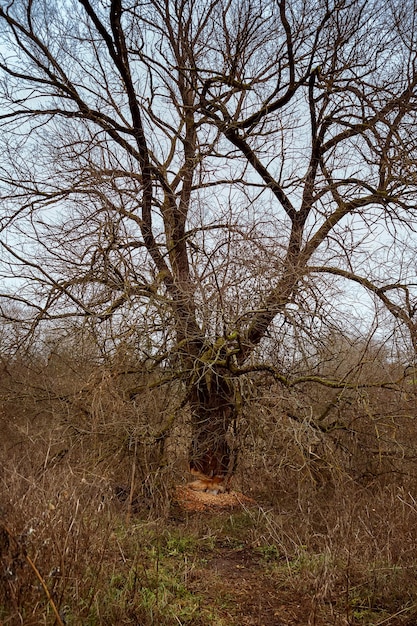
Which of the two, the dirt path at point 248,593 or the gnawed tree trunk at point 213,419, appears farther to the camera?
the gnawed tree trunk at point 213,419

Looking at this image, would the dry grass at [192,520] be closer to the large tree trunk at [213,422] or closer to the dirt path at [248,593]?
the dirt path at [248,593]

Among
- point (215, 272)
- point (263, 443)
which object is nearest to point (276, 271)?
point (215, 272)

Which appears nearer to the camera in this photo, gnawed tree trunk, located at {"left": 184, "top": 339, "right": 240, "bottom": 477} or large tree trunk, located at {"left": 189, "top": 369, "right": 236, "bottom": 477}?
gnawed tree trunk, located at {"left": 184, "top": 339, "right": 240, "bottom": 477}

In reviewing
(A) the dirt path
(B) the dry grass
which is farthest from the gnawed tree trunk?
(A) the dirt path

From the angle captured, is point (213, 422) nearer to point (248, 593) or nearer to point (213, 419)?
point (213, 419)

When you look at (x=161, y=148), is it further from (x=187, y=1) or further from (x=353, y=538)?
(x=353, y=538)

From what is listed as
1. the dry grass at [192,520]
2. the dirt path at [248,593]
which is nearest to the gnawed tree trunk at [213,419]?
the dry grass at [192,520]

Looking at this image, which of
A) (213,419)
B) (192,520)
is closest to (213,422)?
(213,419)

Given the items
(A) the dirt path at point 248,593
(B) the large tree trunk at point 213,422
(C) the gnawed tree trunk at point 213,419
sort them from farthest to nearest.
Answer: (B) the large tree trunk at point 213,422
(C) the gnawed tree trunk at point 213,419
(A) the dirt path at point 248,593

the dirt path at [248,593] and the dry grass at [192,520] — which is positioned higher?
the dry grass at [192,520]

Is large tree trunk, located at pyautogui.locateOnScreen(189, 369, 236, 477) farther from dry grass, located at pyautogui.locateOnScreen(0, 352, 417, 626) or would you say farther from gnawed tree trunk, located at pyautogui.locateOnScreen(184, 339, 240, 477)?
dry grass, located at pyautogui.locateOnScreen(0, 352, 417, 626)

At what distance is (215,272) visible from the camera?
7027 mm

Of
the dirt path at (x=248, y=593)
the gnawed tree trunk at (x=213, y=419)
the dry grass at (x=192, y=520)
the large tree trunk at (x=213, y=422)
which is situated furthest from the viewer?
the large tree trunk at (x=213, y=422)

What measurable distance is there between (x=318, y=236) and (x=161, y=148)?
2.82 metres
